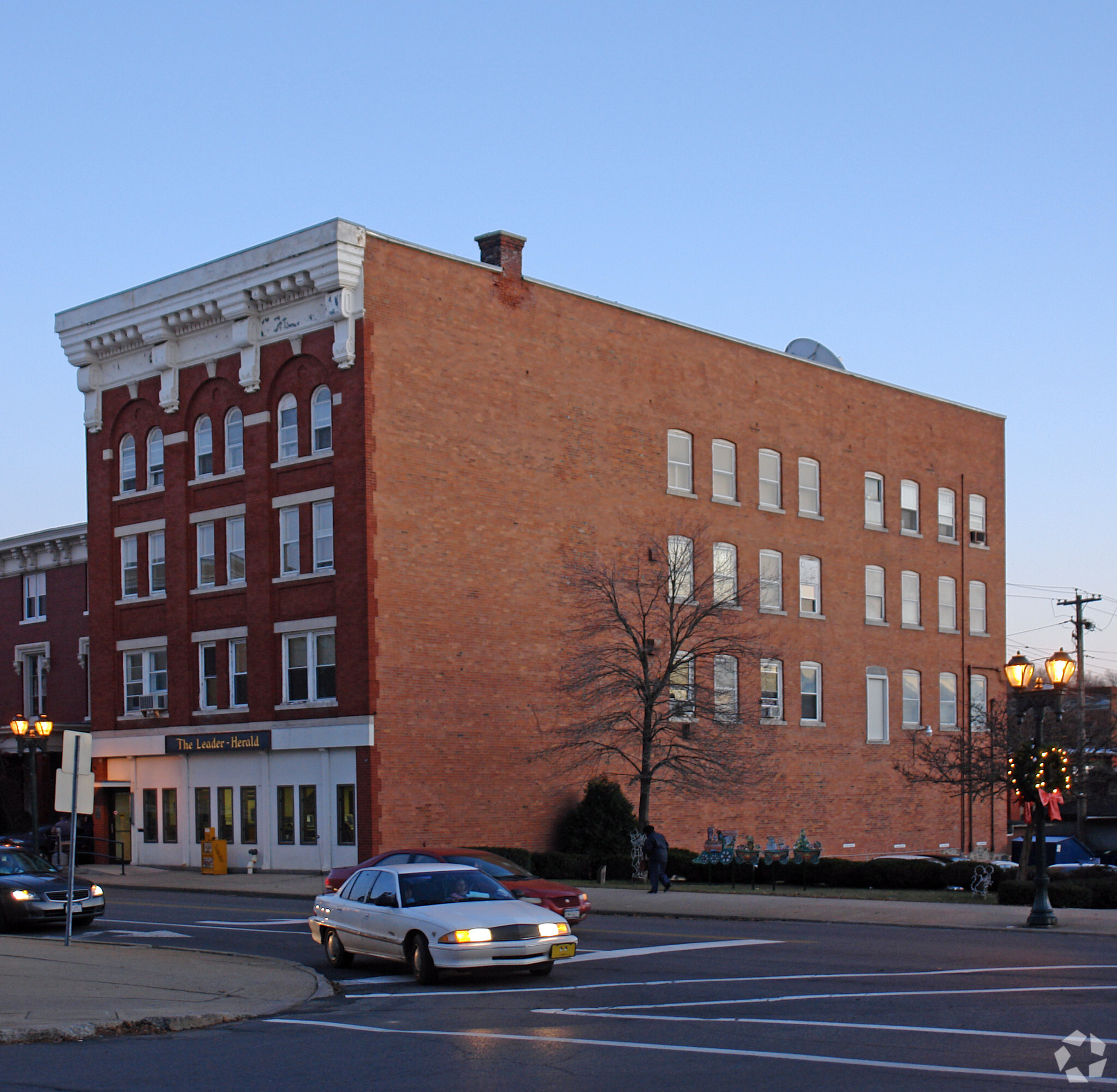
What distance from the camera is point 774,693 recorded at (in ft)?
163

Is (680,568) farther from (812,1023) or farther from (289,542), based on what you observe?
(812,1023)

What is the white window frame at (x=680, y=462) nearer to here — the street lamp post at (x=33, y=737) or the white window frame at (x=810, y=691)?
the white window frame at (x=810, y=691)

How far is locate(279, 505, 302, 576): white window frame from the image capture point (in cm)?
4088

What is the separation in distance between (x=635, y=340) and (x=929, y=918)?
81.9 ft

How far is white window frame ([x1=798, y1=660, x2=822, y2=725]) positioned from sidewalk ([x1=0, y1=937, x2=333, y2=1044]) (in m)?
32.4

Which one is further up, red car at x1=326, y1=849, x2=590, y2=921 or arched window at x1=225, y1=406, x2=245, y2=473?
arched window at x1=225, y1=406, x2=245, y2=473

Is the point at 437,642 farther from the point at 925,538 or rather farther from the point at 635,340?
the point at 925,538

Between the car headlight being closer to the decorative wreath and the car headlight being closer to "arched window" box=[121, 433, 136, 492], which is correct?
the decorative wreath

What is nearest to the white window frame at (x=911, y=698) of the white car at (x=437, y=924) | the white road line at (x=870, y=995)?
the white car at (x=437, y=924)

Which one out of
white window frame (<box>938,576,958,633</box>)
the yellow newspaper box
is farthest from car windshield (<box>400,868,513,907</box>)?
white window frame (<box>938,576,958,633</box>)

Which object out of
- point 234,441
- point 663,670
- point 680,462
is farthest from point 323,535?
point 680,462

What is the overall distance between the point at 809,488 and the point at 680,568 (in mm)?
11485

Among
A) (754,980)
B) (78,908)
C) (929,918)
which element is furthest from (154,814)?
(754,980)

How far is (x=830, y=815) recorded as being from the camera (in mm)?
50844
